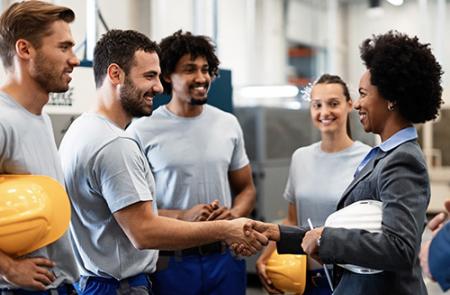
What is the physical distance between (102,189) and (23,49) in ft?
1.49

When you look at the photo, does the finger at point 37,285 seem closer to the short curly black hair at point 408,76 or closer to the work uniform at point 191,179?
the work uniform at point 191,179

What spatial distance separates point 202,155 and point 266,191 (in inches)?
87.5

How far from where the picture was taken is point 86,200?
186 centimetres

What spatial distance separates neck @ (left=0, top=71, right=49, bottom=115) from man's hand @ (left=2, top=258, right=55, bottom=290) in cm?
41

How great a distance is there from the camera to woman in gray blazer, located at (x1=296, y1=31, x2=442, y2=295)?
145cm

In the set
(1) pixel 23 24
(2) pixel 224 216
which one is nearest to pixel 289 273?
(2) pixel 224 216

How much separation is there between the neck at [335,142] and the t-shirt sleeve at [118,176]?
96 cm

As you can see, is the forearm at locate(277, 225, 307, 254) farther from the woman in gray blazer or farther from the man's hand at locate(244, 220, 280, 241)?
the woman in gray blazer

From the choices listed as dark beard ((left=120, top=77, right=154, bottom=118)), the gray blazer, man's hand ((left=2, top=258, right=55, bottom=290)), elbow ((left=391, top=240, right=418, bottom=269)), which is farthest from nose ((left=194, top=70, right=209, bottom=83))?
elbow ((left=391, top=240, right=418, bottom=269))

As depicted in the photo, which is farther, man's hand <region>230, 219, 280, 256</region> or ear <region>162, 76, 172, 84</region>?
ear <region>162, 76, 172, 84</region>

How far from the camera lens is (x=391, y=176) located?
149 centimetres

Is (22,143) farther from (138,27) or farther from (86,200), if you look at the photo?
(138,27)

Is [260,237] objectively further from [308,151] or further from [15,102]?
[15,102]

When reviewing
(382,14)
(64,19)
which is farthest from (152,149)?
(382,14)
